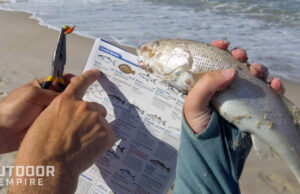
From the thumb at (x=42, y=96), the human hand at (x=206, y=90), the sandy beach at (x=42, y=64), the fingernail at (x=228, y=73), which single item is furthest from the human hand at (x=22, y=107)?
the sandy beach at (x=42, y=64)

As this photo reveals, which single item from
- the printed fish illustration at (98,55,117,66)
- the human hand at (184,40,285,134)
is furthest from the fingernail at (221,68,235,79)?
the printed fish illustration at (98,55,117,66)

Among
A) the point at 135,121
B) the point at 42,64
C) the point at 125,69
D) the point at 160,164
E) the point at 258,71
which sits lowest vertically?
the point at 42,64

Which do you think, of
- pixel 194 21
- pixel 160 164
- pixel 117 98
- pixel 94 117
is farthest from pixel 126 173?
pixel 194 21

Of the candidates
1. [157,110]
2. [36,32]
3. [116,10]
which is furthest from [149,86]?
[116,10]

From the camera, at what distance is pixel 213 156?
73.1 inches

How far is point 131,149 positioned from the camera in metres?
2.30

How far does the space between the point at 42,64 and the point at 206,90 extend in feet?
13.9

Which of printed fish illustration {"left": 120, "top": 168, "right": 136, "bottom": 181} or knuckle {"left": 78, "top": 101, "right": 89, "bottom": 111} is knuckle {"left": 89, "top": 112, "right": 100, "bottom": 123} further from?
printed fish illustration {"left": 120, "top": 168, "right": 136, "bottom": 181}

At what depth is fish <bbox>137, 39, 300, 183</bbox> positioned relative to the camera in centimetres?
184

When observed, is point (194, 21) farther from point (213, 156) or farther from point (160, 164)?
point (213, 156)

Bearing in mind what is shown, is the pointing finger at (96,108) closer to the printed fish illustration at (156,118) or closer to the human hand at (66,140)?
the human hand at (66,140)

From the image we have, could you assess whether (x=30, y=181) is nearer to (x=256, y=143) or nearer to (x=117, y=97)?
(x=117, y=97)

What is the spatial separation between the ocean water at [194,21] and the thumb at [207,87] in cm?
392

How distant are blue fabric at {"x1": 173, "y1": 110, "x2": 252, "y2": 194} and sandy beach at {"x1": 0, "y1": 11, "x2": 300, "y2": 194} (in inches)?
57.7
